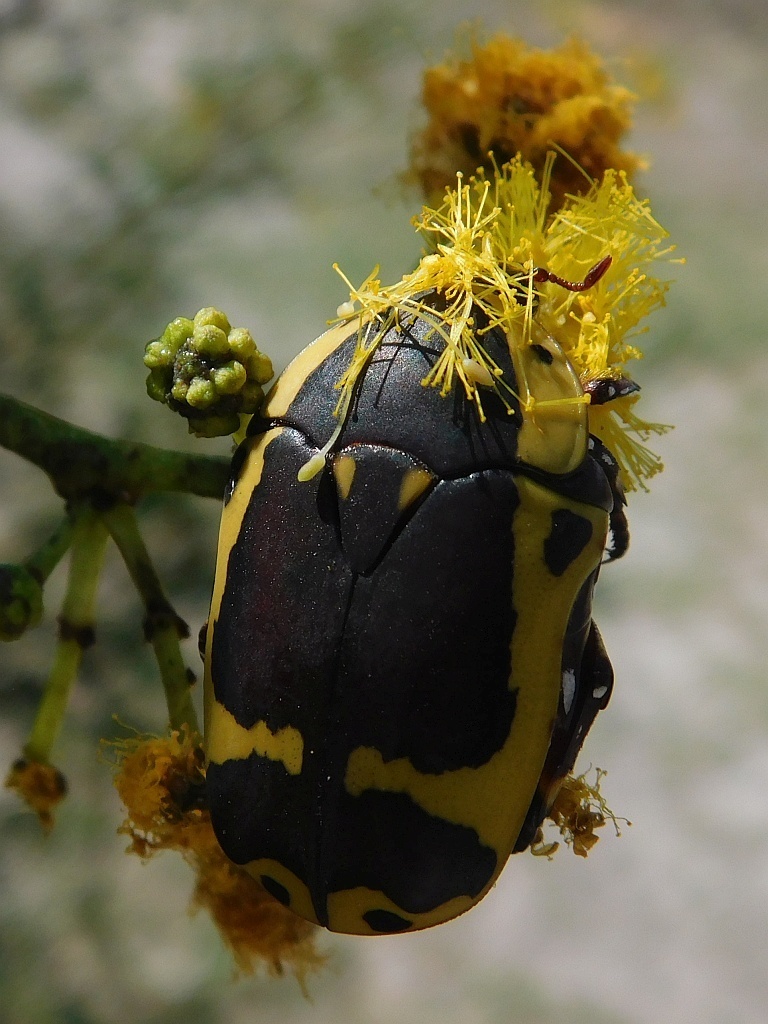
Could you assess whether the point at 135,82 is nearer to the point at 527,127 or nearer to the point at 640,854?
the point at 527,127

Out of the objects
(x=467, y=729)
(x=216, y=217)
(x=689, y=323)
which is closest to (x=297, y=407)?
(x=467, y=729)

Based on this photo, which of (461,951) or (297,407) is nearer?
(297,407)

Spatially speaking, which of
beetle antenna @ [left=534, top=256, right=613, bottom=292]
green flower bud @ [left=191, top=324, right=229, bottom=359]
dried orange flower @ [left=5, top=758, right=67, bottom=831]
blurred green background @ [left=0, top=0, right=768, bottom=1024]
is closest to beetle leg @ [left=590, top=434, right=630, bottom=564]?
beetle antenna @ [left=534, top=256, right=613, bottom=292]

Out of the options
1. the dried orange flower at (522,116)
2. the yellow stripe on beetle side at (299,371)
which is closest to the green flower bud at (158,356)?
the yellow stripe on beetle side at (299,371)

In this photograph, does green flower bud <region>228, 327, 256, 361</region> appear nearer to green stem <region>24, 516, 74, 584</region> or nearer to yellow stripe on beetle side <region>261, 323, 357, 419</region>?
yellow stripe on beetle side <region>261, 323, 357, 419</region>

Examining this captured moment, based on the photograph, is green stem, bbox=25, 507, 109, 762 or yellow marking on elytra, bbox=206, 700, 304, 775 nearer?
yellow marking on elytra, bbox=206, 700, 304, 775

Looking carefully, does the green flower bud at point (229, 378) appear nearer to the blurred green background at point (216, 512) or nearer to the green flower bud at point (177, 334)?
the green flower bud at point (177, 334)
